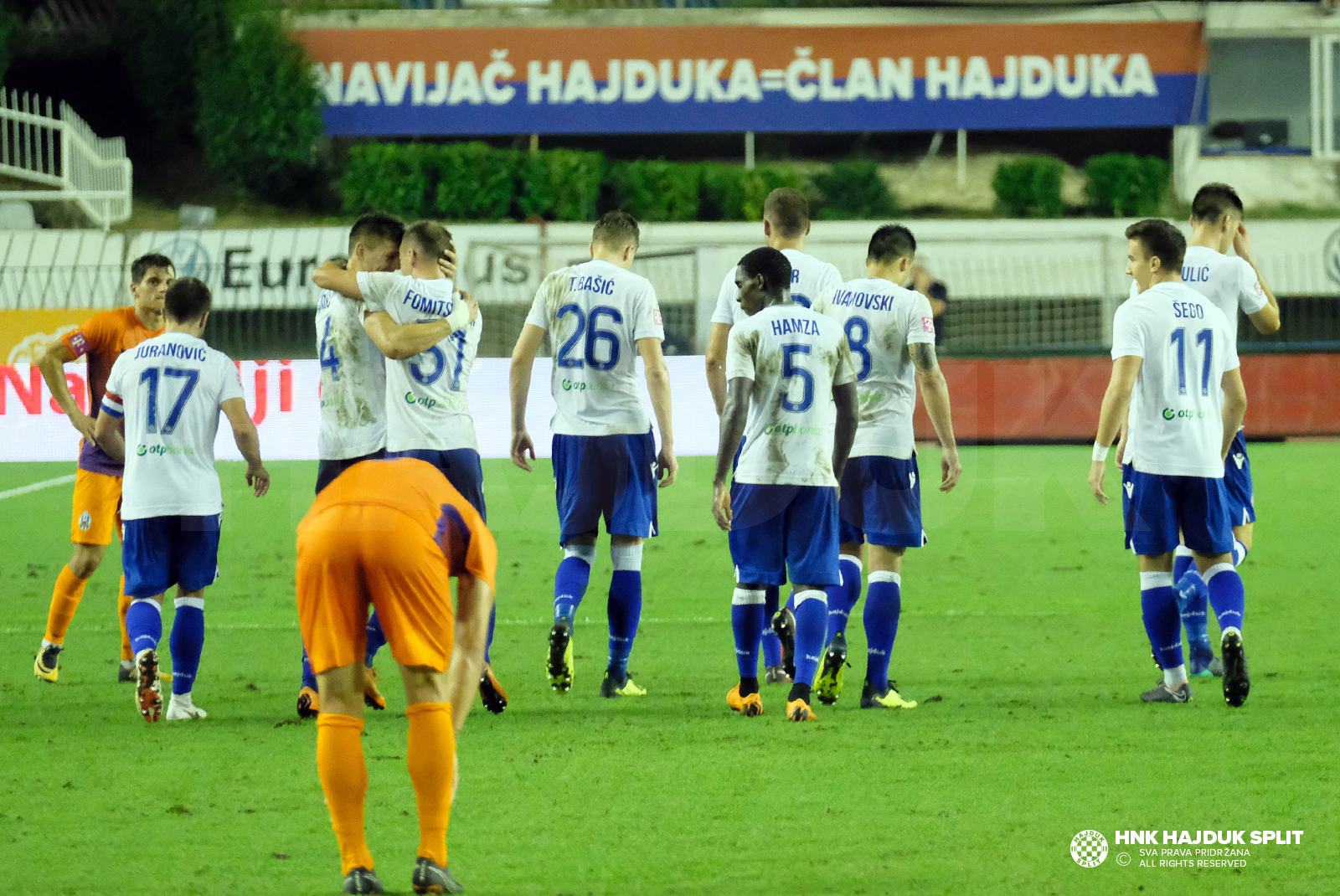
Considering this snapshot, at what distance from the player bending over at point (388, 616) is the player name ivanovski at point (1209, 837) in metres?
1.91

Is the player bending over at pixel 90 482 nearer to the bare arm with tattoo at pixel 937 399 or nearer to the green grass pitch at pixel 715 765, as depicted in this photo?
the green grass pitch at pixel 715 765

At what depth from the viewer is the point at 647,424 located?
6664 mm

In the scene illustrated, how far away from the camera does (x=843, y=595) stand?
647 centimetres

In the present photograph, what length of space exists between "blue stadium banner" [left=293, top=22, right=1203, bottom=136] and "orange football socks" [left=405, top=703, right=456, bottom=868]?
83.4 ft

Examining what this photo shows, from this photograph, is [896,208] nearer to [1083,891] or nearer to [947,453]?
[947,453]

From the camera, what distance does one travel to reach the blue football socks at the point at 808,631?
5910 mm

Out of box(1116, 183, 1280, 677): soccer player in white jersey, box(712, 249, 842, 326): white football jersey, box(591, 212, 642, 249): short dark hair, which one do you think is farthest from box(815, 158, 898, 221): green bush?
box(591, 212, 642, 249): short dark hair

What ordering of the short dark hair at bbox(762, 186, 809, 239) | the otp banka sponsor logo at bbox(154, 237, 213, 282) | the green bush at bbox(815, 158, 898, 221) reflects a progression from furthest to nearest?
1. the green bush at bbox(815, 158, 898, 221)
2. the otp banka sponsor logo at bbox(154, 237, 213, 282)
3. the short dark hair at bbox(762, 186, 809, 239)

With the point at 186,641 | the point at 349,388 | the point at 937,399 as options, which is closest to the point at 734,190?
the point at 937,399

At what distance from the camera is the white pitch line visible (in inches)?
567

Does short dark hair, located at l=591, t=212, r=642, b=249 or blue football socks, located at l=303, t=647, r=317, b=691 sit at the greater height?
short dark hair, located at l=591, t=212, r=642, b=249

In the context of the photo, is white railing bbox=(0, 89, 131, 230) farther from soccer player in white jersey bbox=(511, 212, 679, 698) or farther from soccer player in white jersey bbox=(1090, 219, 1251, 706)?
soccer player in white jersey bbox=(1090, 219, 1251, 706)

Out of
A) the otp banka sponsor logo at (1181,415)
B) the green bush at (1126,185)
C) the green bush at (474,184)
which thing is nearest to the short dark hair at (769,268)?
the otp banka sponsor logo at (1181,415)

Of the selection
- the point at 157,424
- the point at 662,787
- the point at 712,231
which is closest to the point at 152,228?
the point at 712,231
